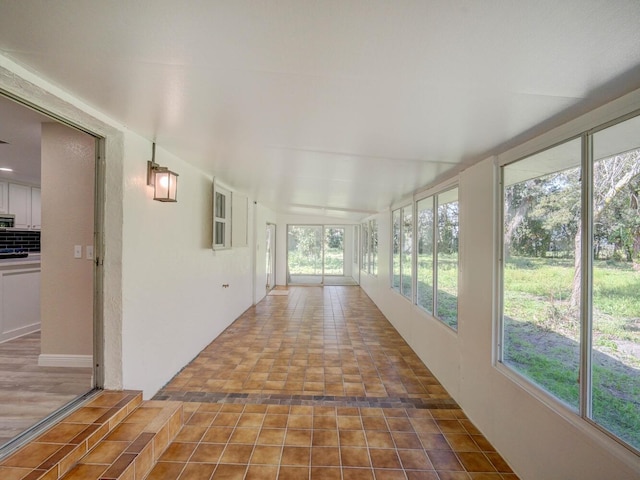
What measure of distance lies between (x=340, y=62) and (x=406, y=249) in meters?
3.81

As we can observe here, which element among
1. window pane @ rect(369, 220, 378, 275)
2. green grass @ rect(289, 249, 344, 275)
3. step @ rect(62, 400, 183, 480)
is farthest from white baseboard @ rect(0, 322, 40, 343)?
green grass @ rect(289, 249, 344, 275)

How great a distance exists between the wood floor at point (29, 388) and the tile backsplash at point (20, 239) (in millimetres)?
2489

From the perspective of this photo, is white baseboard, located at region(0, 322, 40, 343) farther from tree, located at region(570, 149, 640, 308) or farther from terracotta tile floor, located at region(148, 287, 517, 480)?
tree, located at region(570, 149, 640, 308)

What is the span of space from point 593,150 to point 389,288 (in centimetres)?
422

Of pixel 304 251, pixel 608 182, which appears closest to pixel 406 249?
pixel 608 182

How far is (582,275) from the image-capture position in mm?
1514

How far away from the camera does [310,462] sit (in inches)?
75.8

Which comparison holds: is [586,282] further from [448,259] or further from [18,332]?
[18,332]

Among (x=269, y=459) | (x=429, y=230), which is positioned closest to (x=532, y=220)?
(x=429, y=230)

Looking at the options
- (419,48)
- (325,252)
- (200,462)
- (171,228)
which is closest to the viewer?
(419,48)

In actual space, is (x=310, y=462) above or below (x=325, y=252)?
below

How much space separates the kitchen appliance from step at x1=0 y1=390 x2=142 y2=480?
417 cm

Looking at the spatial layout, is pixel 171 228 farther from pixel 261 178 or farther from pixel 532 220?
pixel 532 220

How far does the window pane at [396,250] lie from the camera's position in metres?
5.17
